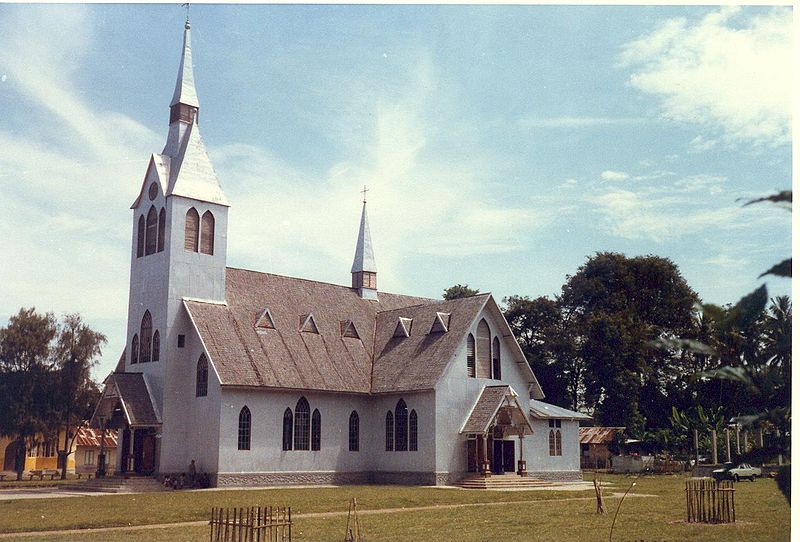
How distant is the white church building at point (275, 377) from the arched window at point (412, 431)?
3.6 inches

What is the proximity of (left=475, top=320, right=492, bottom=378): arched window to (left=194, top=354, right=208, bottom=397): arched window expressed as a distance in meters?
12.9

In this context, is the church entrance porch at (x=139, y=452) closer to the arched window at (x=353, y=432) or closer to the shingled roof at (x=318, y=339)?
the shingled roof at (x=318, y=339)

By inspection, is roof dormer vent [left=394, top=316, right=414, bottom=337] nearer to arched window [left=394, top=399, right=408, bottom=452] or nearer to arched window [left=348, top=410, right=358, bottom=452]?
arched window [left=394, top=399, right=408, bottom=452]

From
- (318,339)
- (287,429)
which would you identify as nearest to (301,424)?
(287,429)

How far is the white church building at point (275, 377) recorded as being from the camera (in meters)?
38.2

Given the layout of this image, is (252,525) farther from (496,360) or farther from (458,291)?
(458,291)

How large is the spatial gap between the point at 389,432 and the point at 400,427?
0.85m

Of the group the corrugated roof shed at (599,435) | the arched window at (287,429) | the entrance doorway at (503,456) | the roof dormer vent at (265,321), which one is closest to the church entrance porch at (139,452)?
the arched window at (287,429)

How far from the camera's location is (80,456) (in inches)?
2795

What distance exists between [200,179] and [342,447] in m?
14.4

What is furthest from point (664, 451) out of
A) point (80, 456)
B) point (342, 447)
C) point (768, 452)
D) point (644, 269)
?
point (768, 452)

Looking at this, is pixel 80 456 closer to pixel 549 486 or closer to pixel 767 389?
pixel 549 486

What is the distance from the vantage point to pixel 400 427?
41.5 metres

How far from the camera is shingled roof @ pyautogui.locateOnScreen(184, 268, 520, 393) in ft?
Answer: 127
